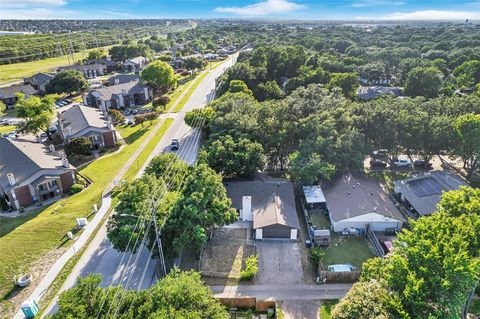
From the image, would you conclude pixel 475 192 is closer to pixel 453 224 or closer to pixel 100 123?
pixel 453 224

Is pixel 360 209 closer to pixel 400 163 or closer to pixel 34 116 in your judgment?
pixel 400 163

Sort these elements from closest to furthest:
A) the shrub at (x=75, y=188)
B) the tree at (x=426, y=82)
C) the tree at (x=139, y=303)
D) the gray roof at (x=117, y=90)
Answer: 1. the tree at (x=139, y=303)
2. the shrub at (x=75, y=188)
3. the tree at (x=426, y=82)
4. the gray roof at (x=117, y=90)

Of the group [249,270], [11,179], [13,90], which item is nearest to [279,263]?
[249,270]

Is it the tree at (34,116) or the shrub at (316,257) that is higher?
the tree at (34,116)

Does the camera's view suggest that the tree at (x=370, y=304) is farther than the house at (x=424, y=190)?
No

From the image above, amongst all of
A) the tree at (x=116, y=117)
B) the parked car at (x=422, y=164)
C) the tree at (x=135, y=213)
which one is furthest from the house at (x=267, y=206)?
the tree at (x=116, y=117)

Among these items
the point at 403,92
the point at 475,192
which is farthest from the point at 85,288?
the point at 403,92

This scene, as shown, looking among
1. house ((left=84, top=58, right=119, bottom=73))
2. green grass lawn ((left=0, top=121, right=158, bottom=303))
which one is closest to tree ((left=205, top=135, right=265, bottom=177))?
green grass lawn ((left=0, top=121, right=158, bottom=303))

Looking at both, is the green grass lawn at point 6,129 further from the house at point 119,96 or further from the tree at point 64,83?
the tree at point 64,83
